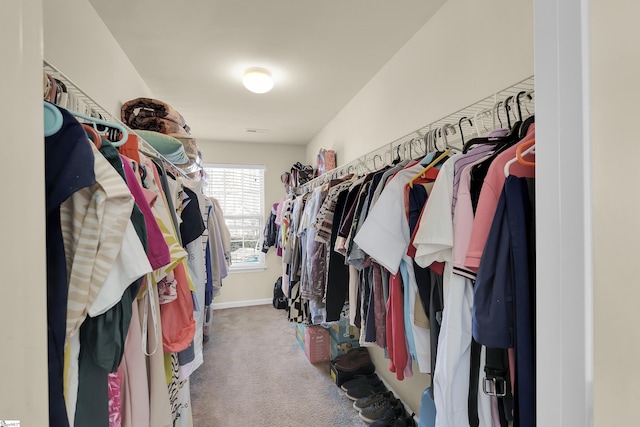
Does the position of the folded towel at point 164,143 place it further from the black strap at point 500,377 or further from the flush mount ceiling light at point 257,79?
the black strap at point 500,377

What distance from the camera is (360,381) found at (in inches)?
85.9

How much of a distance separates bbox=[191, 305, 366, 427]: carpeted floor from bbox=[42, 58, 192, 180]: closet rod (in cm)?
173

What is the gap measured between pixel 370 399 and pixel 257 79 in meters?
2.54

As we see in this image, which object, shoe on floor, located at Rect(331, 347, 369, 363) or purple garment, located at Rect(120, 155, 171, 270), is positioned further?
shoe on floor, located at Rect(331, 347, 369, 363)

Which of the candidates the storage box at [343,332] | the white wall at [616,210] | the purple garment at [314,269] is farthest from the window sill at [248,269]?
the white wall at [616,210]

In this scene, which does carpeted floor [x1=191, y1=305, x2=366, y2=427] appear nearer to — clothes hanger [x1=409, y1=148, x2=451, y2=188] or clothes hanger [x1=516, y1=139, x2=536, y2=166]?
clothes hanger [x1=409, y1=148, x2=451, y2=188]

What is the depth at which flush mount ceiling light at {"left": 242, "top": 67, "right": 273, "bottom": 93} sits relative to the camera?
88.4 inches

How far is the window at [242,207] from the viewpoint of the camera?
4.40 meters

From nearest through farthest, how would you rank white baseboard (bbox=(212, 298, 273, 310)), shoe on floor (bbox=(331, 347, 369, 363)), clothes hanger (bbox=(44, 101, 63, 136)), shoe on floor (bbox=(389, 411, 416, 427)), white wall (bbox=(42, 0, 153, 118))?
clothes hanger (bbox=(44, 101, 63, 136)) < white wall (bbox=(42, 0, 153, 118)) < shoe on floor (bbox=(389, 411, 416, 427)) < shoe on floor (bbox=(331, 347, 369, 363)) < white baseboard (bbox=(212, 298, 273, 310))

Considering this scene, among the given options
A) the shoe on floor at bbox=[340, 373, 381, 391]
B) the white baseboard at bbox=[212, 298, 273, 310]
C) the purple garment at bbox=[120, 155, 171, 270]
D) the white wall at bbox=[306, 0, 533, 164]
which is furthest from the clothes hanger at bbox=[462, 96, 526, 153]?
the white baseboard at bbox=[212, 298, 273, 310]

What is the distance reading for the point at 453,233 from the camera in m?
0.86

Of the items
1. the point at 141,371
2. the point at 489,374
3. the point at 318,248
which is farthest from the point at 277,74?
the point at 489,374

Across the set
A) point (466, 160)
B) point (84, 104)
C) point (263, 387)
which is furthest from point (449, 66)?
point (263, 387)

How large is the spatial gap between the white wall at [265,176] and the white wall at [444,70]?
2.20m
